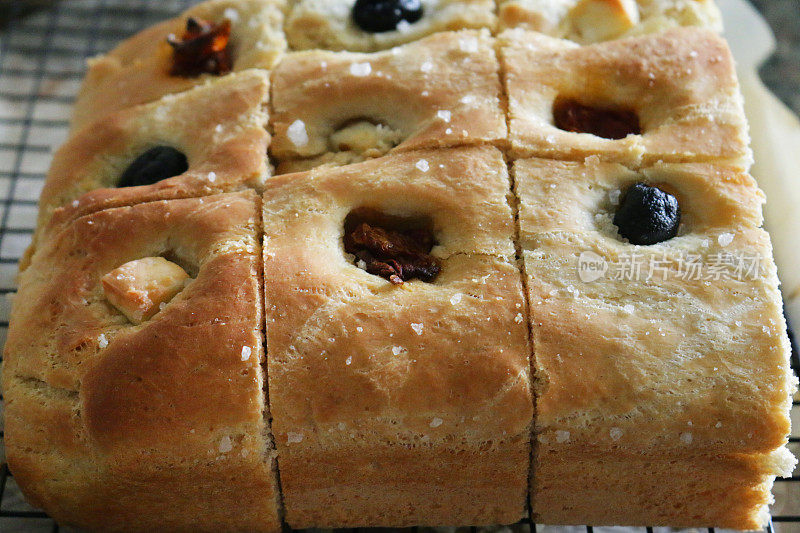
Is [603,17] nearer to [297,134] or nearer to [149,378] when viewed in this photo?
[297,134]

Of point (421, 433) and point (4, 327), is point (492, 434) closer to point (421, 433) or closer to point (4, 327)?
point (421, 433)

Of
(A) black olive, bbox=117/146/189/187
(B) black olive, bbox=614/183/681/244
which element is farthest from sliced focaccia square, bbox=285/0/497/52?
(B) black olive, bbox=614/183/681/244

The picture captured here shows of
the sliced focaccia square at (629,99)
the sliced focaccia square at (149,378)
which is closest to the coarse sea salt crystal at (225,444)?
the sliced focaccia square at (149,378)

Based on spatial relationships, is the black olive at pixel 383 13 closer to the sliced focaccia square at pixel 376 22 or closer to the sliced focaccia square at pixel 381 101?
the sliced focaccia square at pixel 376 22

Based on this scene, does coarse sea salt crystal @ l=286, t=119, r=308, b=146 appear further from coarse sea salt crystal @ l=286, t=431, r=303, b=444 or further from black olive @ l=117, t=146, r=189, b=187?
coarse sea salt crystal @ l=286, t=431, r=303, b=444

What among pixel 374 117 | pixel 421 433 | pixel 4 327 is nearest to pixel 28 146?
pixel 4 327
